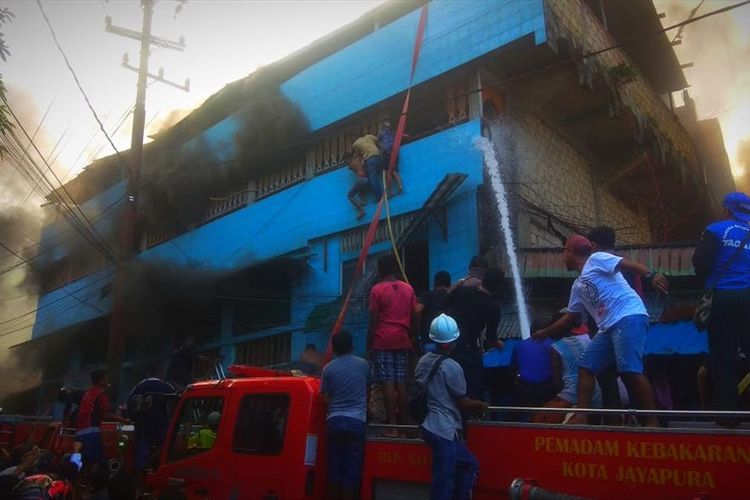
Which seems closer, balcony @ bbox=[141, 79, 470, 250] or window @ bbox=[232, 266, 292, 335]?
balcony @ bbox=[141, 79, 470, 250]

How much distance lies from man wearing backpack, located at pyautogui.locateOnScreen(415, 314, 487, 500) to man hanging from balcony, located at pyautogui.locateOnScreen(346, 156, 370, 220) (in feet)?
26.1

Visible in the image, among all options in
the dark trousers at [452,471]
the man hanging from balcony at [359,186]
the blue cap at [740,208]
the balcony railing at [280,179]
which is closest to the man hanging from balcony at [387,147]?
the man hanging from balcony at [359,186]

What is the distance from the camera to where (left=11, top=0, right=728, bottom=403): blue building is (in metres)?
10.7

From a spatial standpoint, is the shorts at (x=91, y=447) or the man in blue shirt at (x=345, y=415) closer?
the man in blue shirt at (x=345, y=415)

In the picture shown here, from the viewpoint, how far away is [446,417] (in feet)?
12.2

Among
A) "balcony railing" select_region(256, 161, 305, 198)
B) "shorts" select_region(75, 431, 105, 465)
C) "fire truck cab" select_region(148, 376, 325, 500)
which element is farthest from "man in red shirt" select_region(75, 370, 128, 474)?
"balcony railing" select_region(256, 161, 305, 198)

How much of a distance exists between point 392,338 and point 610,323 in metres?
2.03

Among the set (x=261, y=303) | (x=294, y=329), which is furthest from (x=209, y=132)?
(x=294, y=329)

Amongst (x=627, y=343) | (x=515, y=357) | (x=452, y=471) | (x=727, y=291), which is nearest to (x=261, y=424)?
(x=452, y=471)

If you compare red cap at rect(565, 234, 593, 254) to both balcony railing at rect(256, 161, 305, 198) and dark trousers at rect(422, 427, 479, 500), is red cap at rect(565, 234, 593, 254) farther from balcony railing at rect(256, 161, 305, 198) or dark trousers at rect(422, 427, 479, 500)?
balcony railing at rect(256, 161, 305, 198)

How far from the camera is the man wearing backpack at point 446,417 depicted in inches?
137

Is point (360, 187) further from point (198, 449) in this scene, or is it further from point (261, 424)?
point (261, 424)

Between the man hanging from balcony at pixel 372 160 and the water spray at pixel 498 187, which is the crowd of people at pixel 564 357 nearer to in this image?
the water spray at pixel 498 187

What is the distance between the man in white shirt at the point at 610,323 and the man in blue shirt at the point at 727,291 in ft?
1.26
